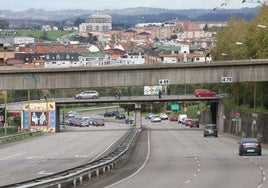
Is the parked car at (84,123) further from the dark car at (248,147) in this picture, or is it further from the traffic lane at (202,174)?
the traffic lane at (202,174)

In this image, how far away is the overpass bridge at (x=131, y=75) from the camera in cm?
5334

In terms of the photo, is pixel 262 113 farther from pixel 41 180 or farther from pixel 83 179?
pixel 41 180

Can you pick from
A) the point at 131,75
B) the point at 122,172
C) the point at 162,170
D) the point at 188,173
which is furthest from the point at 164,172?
the point at 131,75

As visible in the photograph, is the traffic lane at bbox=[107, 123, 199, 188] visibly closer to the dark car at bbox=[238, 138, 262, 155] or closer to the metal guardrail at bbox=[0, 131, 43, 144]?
the dark car at bbox=[238, 138, 262, 155]

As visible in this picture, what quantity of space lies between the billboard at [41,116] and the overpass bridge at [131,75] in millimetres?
62496

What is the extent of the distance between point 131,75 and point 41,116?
6432 cm

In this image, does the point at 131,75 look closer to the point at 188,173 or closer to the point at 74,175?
the point at 188,173

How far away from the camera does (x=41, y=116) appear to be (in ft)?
388

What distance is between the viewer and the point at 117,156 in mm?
46906

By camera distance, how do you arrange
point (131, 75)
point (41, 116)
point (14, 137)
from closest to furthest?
1. point (131, 75)
2. point (14, 137)
3. point (41, 116)

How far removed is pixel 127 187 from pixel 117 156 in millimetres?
14952

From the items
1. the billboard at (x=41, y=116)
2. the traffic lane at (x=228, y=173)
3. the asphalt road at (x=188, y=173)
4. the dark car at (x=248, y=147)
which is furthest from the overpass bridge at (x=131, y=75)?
the billboard at (x=41, y=116)

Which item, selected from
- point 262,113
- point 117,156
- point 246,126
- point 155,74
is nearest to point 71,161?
point 117,156

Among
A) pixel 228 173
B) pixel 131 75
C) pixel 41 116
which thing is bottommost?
pixel 41 116
